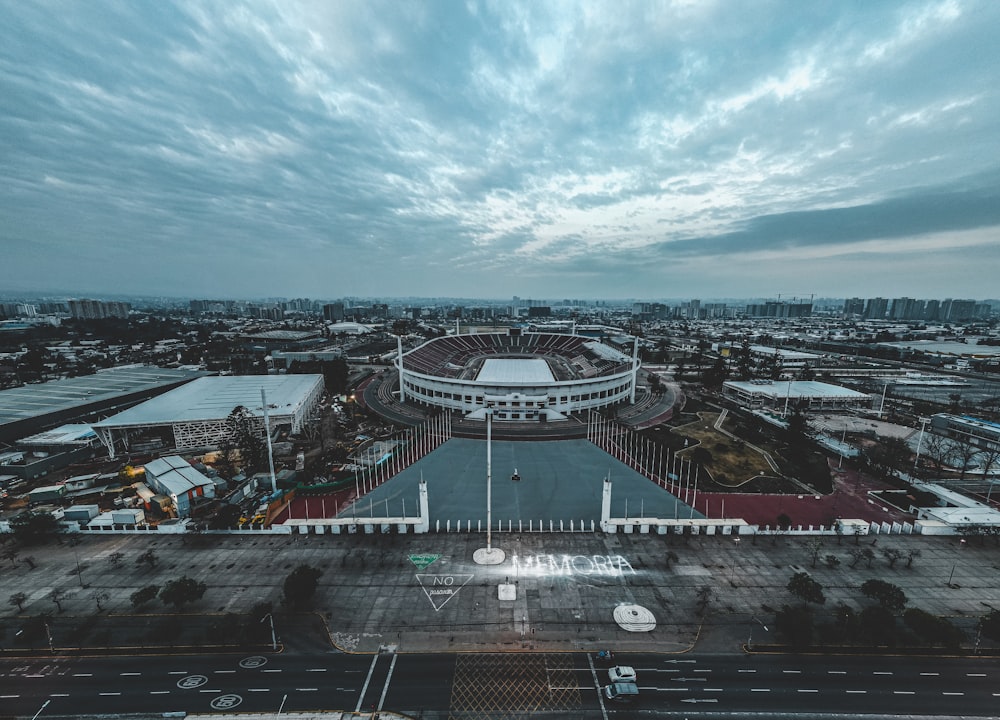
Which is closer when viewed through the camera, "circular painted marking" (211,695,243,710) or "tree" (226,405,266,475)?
"circular painted marking" (211,695,243,710)

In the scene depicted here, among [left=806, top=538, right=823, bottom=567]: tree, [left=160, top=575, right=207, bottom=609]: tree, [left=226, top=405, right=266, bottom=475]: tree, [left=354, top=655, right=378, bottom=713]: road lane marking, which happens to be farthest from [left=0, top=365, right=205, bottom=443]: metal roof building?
[left=806, top=538, right=823, bottom=567]: tree

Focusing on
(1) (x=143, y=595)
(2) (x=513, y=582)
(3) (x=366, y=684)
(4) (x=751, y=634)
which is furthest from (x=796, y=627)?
(1) (x=143, y=595)

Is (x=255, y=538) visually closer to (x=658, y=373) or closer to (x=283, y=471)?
(x=283, y=471)

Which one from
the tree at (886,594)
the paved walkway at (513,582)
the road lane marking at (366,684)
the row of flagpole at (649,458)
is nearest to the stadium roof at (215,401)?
the paved walkway at (513,582)

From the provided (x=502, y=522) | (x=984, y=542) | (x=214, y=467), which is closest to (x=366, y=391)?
(x=214, y=467)

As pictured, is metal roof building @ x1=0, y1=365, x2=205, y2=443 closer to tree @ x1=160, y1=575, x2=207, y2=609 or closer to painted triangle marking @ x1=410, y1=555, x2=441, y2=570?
tree @ x1=160, y1=575, x2=207, y2=609

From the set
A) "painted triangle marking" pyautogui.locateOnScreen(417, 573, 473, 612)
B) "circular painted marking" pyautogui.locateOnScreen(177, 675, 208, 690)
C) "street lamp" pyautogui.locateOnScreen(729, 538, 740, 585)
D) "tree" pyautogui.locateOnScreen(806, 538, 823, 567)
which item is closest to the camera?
"circular painted marking" pyautogui.locateOnScreen(177, 675, 208, 690)

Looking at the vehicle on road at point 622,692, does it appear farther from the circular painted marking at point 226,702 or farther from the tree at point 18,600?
the tree at point 18,600
